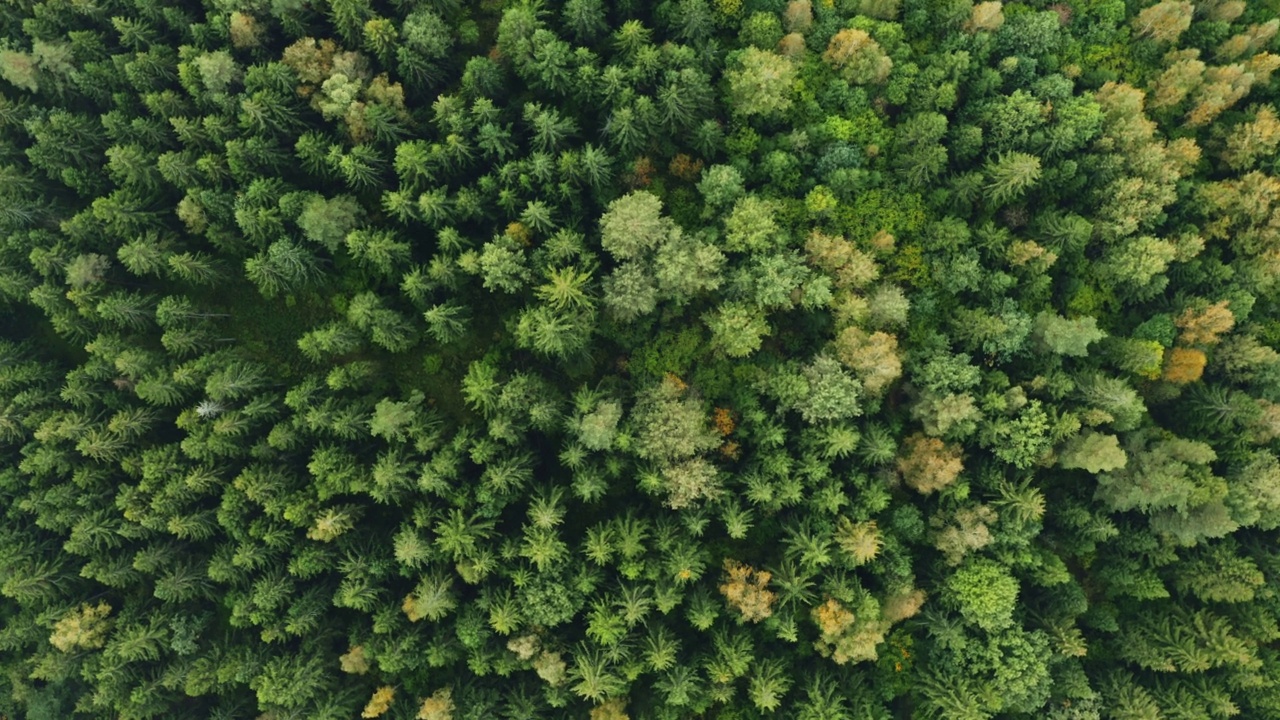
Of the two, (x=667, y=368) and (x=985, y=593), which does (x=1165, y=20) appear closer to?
(x=985, y=593)

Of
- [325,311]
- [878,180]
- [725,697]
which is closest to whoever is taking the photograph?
[725,697]

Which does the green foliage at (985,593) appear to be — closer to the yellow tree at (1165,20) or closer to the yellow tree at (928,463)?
the yellow tree at (928,463)

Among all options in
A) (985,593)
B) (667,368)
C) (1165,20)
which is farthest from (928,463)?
(1165,20)

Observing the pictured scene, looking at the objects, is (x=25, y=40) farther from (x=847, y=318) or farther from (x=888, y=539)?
(x=888, y=539)

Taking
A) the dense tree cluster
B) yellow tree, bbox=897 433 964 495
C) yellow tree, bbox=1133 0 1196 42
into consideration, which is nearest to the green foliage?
the dense tree cluster

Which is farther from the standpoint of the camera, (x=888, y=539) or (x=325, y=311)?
(x=325, y=311)

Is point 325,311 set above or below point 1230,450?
above

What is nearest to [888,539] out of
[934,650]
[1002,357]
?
[934,650]

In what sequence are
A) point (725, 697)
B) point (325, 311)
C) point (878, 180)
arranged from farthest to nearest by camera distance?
point (325, 311)
point (878, 180)
point (725, 697)

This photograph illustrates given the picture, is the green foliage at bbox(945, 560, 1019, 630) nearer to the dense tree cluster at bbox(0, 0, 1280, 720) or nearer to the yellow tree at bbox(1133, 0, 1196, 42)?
the dense tree cluster at bbox(0, 0, 1280, 720)

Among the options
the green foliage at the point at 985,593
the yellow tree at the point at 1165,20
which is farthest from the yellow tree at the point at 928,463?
the yellow tree at the point at 1165,20
